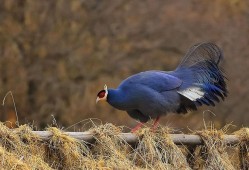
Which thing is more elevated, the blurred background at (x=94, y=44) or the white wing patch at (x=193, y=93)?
the white wing patch at (x=193, y=93)

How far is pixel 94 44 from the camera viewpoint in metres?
12.6

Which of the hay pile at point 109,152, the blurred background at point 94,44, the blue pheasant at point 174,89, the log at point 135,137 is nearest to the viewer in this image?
the hay pile at point 109,152

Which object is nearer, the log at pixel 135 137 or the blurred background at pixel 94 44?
the log at pixel 135 137

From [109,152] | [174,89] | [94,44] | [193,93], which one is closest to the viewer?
[109,152]

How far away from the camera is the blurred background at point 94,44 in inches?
488

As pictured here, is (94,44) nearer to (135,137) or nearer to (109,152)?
(135,137)

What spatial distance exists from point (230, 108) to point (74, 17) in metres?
2.40

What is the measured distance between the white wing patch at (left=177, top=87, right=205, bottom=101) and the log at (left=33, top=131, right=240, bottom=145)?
44 cm

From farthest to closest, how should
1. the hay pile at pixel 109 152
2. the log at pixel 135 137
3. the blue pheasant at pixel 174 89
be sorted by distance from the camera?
the blue pheasant at pixel 174 89, the log at pixel 135 137, the hay pile at pixel 109 152

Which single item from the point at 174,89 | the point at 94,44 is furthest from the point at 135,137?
the point at 94,44

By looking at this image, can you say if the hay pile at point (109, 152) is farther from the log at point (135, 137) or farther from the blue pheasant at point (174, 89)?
the blue pheasant at point (174, 89)

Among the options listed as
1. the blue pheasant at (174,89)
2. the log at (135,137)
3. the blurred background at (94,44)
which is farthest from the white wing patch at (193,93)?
the blurred background at (94,44)

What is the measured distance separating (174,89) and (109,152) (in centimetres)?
123

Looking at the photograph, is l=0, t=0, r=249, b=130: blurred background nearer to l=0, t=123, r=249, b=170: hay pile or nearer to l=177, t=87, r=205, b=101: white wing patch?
l=177, t=87, r=205, b=101: white wing patch
